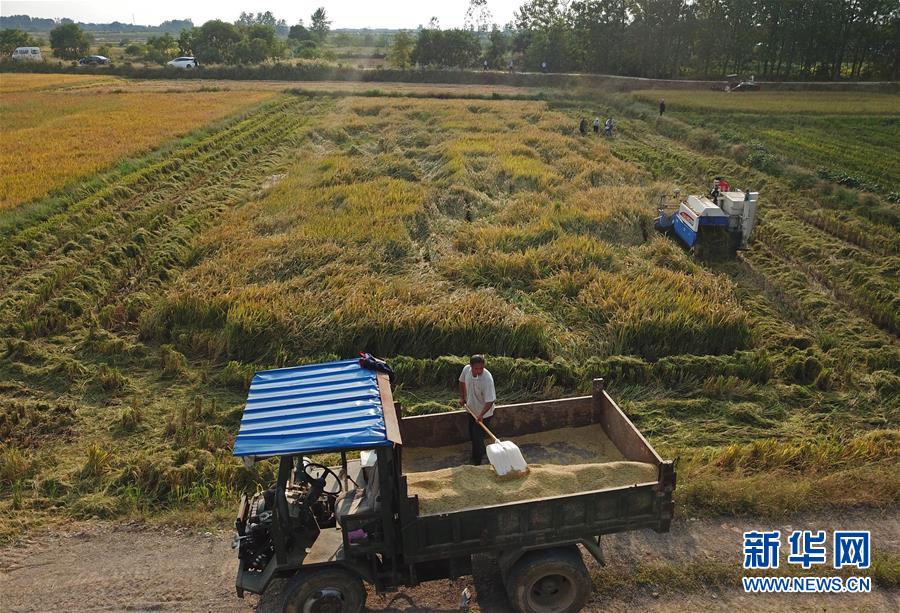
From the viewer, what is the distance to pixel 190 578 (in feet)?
21.9

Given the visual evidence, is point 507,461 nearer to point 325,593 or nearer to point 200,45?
point 325,593

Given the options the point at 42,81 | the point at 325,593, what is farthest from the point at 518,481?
the point at 42,81

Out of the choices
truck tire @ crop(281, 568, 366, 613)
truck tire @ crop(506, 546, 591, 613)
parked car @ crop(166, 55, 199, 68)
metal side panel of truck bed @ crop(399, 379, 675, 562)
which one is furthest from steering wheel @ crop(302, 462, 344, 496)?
parked car @ crop(166, 55, 199, 68)

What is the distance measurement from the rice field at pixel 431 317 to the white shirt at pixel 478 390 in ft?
8.60

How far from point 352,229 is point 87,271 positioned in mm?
5990

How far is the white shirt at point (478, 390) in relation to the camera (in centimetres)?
706

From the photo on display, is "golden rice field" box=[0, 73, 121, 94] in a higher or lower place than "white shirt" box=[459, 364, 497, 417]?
higher

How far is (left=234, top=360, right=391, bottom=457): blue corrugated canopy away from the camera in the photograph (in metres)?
5.39

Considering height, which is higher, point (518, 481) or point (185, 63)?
point (185, 63)

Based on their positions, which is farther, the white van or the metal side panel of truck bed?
the white van

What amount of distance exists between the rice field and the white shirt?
262 cm

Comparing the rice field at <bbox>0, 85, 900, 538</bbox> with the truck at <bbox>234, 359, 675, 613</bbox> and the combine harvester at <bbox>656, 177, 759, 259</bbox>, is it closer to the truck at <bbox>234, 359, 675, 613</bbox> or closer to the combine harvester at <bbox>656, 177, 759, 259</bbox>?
the combine harvester at <bbox>656, 177, 759, 259</bbox>

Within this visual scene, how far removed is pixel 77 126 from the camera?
3033 cm

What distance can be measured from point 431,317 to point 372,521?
6.18 m
